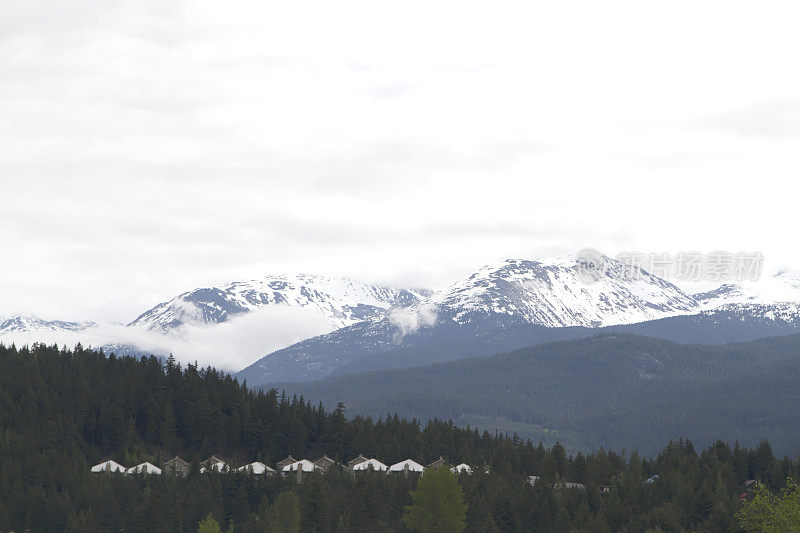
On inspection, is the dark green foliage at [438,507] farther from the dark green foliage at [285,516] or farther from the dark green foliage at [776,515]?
the dark green foliage at [776,515]

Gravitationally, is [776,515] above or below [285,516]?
above

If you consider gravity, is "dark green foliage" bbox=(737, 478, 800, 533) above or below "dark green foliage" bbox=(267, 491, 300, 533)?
Answer: above

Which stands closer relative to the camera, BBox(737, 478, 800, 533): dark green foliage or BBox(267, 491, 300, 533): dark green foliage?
BBox(737, 478, 800, 533): dark green foliage

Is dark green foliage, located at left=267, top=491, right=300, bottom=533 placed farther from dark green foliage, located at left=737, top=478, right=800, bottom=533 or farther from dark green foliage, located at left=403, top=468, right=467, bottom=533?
dark green foliage, located at left=737, top=478, right=800, bottom=533

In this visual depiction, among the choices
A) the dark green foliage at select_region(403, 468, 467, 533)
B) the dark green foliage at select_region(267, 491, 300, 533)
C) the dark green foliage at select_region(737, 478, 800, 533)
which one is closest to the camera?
the dark green foliage at select_region(737, 478, 800, 533)

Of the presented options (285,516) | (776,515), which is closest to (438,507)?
(285,516)

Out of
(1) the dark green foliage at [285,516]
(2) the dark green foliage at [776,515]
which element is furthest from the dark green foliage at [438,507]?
(2) the dark green foliage at [776,515]

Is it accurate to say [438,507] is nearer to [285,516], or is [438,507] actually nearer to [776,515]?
[285,516]

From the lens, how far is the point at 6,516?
176 m

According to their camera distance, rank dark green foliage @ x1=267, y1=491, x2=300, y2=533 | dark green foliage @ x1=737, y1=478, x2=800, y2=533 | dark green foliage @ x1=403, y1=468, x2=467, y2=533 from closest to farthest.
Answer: dark green foliage @ x1=737, y1=478, x2=800, y2=533 < dark green foliage @ x1=267, y1=491, x2=300, y2=533 < dark green foliage @ x1=403, y1=468, x2=467, y2=533

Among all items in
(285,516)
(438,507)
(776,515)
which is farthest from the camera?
(438,507)

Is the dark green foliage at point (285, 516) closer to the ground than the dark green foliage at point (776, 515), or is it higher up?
closer to the ground

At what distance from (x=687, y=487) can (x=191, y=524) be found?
75122 millimetres

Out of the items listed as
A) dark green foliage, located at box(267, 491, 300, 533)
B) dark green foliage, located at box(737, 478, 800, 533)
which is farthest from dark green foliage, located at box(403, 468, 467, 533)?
dark green foliage, located at box(737, 478, 800, 533)
